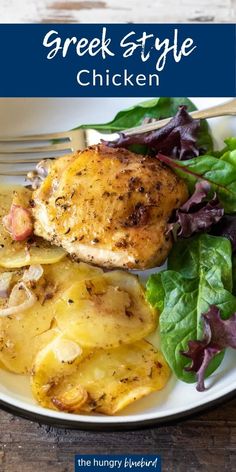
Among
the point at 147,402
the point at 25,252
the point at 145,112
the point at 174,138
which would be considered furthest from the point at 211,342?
the point at 145,112

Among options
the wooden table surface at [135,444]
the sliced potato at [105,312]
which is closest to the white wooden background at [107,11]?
the sliced potato at [105,312]

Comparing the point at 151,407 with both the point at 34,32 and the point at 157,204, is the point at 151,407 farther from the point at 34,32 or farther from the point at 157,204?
the point at 34,32

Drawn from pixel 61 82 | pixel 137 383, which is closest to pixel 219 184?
pixel 137 383

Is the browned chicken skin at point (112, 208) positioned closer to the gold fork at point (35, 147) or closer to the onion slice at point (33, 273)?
the onion slice at point (33, 273)

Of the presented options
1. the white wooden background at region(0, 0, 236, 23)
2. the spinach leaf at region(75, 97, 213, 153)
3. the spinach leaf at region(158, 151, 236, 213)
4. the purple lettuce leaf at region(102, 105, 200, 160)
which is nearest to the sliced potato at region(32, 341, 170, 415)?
the spinach leaf at region(158, 151, 236, 213)

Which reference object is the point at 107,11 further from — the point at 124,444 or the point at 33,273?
the point at 124,444

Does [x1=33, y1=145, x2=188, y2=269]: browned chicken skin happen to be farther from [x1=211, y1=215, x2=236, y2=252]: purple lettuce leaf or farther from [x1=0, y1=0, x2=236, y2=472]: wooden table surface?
[x1=0, y1=0, x2=236, y2=472]: wooden table surface
